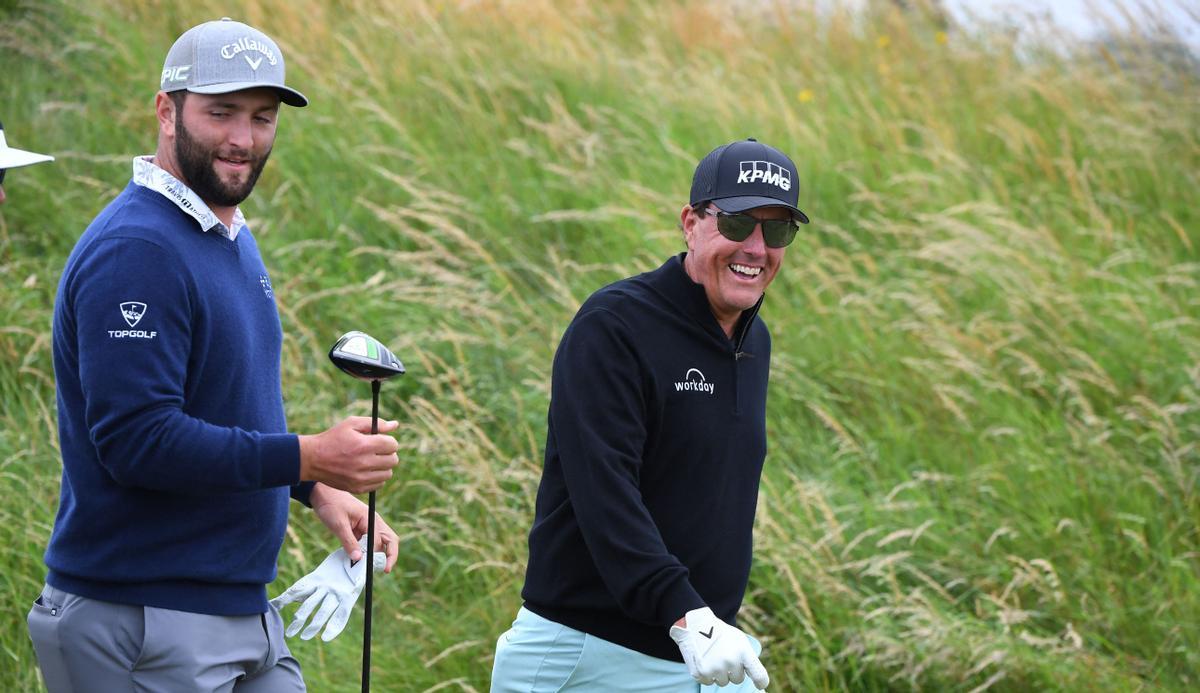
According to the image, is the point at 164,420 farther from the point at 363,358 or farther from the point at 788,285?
the point at 788,285

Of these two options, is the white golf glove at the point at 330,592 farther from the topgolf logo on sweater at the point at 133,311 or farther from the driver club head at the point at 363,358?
the topgolf logo on sweater at the point at 133,311

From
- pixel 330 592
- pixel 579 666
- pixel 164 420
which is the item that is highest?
pixel 164 420

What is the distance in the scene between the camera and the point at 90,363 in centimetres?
290

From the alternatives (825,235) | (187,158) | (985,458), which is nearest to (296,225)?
(825,235)

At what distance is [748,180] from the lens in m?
3.53

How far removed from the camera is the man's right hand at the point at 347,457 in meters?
3.04

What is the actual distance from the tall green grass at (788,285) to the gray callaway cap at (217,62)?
7.95ft

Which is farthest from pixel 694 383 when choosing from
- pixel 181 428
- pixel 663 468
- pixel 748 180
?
pixel 181 428

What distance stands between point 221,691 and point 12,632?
2378 mm

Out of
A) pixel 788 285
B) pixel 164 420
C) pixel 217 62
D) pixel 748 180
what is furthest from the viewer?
pixel 788 285

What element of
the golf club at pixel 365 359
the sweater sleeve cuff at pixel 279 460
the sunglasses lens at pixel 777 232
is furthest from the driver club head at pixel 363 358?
the sunglasses lens at pixel 777 232

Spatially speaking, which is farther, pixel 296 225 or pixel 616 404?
pixel 296 225

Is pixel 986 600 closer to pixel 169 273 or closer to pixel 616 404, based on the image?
pixel 616 404

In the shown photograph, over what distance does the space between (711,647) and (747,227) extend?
3.50ft
